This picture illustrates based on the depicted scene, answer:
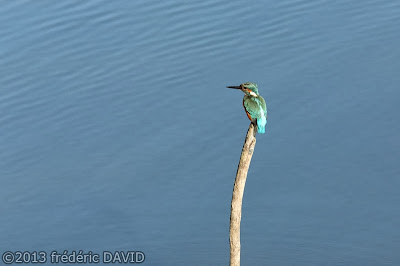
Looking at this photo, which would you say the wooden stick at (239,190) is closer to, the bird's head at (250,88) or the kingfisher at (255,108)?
the kingfisher at (255,108)

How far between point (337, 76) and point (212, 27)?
3577 mm

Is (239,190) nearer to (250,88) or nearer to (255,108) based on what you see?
(255,108)

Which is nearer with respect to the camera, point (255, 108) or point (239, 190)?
point (239, 190)

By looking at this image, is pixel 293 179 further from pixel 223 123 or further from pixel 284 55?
pixel 284 55

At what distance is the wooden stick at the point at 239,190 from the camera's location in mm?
9742

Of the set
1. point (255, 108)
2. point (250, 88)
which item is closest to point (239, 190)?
point (255, 108)

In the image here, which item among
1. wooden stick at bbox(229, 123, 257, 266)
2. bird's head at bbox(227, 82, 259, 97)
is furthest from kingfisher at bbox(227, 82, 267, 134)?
wooden stick at bbox(229, 123, 257, 266)

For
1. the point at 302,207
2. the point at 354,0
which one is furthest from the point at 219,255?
the point at 354,0

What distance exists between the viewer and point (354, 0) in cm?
2006

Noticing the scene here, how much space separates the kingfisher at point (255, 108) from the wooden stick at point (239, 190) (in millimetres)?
124

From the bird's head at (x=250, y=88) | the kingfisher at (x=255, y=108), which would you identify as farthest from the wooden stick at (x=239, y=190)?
the bird's head at (x=250, y=88)

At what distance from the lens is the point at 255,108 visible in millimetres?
10516

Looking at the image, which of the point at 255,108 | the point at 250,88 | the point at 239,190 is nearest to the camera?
the point at 239,190

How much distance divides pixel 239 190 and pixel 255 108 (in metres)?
1.23
